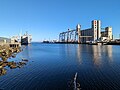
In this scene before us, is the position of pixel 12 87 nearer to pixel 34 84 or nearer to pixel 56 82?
pixel 34 84

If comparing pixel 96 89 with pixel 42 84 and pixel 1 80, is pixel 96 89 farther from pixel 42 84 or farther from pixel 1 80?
pixel 1 80

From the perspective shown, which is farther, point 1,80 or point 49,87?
point 1,80

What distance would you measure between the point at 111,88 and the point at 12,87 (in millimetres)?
9798

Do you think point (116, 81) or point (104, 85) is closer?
point (104, 85)

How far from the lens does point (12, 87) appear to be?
1752 cm

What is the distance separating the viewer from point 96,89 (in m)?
16.8

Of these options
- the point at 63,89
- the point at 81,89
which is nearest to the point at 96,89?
the point at 81,89

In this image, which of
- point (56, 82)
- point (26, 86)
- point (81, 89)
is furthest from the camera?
point (56, 82)

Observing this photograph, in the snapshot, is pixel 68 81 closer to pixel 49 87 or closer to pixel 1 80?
pixel 49 87

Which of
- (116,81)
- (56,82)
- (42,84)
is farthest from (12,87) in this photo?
(116,81)

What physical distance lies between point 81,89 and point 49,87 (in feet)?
10.5

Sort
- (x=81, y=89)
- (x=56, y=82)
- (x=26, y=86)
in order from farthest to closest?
(x=56, y=82)
(x=26, y=86)
(x=81, y=89)

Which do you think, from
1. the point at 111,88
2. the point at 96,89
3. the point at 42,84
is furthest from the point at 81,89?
the point at 42,84

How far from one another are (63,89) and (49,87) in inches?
60.0
